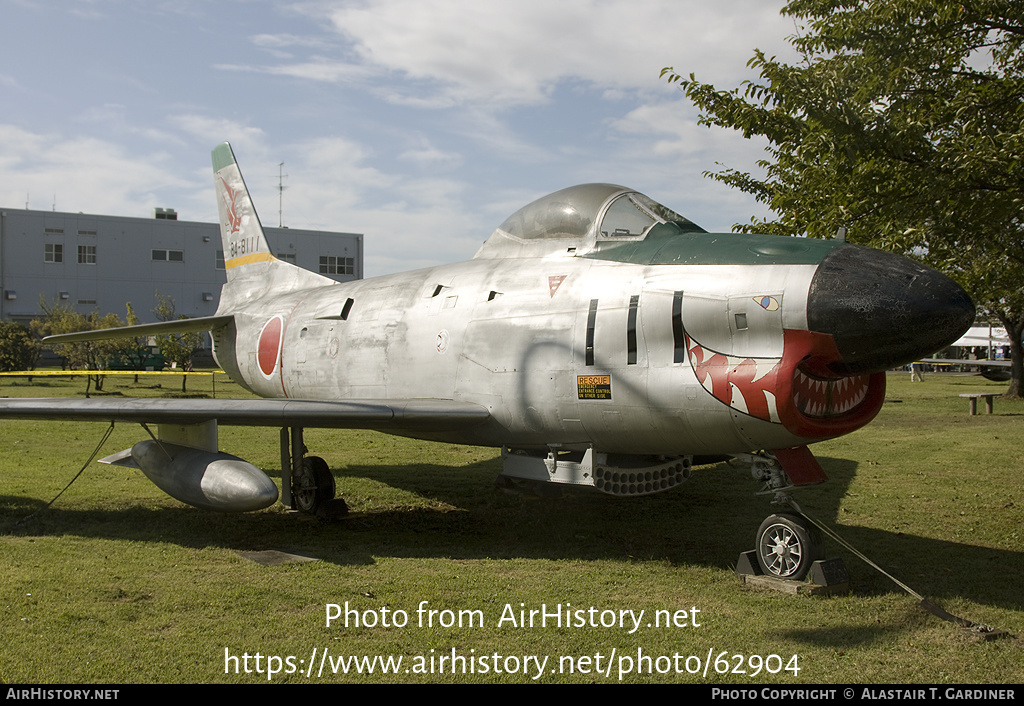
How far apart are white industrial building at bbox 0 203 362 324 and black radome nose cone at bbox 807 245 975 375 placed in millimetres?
57413

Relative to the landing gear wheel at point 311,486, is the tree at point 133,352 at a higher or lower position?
higher

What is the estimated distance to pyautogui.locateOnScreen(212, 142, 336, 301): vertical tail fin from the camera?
13.0 metres

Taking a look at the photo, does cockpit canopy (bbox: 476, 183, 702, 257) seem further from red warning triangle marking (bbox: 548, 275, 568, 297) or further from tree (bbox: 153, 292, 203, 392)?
tree (bbox: 153, 292, 203, 392)

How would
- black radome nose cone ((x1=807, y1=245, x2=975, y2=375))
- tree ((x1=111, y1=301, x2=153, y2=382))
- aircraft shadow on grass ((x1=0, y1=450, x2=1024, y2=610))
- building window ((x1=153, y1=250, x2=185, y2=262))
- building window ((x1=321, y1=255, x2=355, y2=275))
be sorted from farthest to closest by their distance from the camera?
building window ((x1=321, y1=255, x2=355, y2=275)) < building window ((x1=153, y1=250, x2=185, y2=262)) < tree ((x1=111, y1=301, x2=153, y2=382)) < aircraft shadow on grass ((x1=0, y1=450, x2=1024, y2=610)) < black radome nose cone ((x1=807, y1=245, x2=975, y2=375))

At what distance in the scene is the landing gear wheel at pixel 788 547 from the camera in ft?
21.1

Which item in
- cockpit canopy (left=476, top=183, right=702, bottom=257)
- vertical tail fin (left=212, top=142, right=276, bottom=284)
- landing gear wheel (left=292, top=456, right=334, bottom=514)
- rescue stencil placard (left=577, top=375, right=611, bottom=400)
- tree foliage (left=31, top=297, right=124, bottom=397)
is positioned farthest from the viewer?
tree foliage (left=31, top=297, right=124, bottom=397)

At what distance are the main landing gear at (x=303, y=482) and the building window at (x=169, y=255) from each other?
55.1m

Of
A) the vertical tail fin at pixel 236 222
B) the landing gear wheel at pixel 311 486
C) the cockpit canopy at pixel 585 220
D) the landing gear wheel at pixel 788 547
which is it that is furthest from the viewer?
the vertical tail fin at pixel 236 222

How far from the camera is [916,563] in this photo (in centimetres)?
735

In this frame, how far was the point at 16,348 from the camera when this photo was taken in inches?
1405

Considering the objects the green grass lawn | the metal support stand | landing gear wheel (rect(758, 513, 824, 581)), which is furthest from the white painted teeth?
the metal support stand

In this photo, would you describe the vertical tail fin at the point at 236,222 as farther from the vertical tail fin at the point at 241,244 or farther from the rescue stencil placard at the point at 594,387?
the rescue stencil placard at the point at 594,387

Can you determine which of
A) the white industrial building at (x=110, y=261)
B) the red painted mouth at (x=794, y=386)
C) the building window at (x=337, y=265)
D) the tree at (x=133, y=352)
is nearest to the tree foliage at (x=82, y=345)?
the tree at (x=133, y=352)

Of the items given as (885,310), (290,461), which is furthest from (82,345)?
(885,310)
